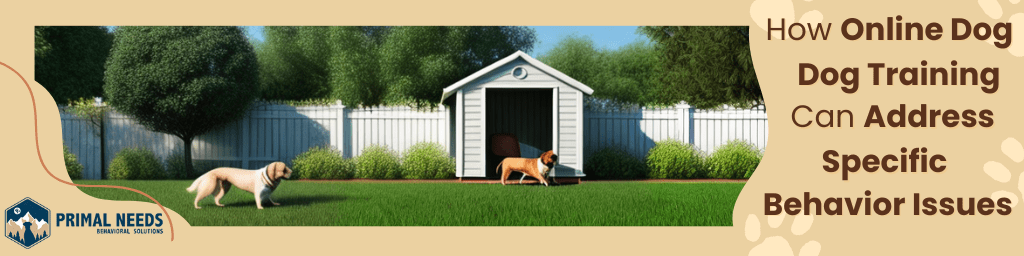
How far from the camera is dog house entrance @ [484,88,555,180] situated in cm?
1265

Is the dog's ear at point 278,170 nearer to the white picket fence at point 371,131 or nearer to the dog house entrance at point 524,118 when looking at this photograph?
the white picket fence at point 371,131

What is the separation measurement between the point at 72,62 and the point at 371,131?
11.9m

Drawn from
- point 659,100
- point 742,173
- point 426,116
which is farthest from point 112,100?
point 659,100

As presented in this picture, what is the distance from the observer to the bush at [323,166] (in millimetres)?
11523

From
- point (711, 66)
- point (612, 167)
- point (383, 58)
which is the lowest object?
point (612, 167)

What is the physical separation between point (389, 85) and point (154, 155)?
8042 millimetres

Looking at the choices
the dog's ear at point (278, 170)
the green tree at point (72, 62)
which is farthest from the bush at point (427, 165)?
the green tree at point (72, 62)

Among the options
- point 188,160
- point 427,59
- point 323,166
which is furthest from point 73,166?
point 427,59

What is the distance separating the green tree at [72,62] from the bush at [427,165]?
456 inches

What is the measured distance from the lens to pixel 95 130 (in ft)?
38.8

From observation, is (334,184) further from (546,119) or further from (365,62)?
(365,62)

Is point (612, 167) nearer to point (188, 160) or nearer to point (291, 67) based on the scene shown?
point (188, 160)

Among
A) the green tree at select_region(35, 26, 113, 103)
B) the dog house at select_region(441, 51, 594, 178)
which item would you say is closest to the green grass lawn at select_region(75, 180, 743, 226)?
the dog house at select_region(441, 51, 594, 178)

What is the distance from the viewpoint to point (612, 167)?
38.9ft
